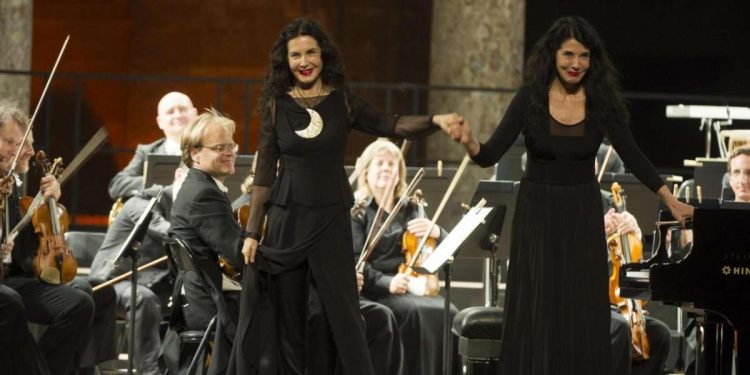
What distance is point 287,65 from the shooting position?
4902mm

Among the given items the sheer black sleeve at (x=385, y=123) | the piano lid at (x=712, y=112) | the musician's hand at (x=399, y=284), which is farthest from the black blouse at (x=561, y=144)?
the piano lid at (x=712, y=112)

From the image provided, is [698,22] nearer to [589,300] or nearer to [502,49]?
[502,49]

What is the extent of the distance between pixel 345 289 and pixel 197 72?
19.8 ft

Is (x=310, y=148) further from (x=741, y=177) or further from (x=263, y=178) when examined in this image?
(x=741, y=177)

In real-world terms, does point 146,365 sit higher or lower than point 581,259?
lower

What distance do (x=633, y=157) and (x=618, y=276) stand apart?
4.56ft

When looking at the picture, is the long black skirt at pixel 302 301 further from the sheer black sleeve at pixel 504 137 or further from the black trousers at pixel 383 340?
the black trousers at pixel 383 340

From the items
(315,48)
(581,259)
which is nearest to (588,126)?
(581,259)

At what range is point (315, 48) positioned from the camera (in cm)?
484

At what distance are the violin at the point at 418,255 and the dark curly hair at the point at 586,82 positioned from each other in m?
1.71

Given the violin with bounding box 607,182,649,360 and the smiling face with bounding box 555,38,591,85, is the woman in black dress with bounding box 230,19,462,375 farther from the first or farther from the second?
the violin with bounding box 607,182,649,360

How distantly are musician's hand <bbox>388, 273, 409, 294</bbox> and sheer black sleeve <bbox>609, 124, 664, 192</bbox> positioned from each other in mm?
1905

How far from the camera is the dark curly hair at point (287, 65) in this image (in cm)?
488

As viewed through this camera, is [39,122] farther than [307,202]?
Yes
